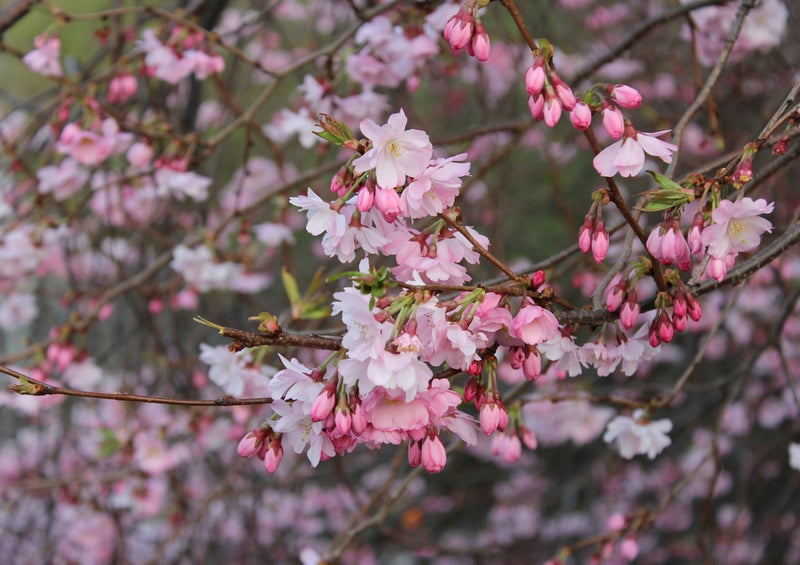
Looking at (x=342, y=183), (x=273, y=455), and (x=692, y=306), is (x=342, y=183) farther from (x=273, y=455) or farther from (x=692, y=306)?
(x=692, y=306)

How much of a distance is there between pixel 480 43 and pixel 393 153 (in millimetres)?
260

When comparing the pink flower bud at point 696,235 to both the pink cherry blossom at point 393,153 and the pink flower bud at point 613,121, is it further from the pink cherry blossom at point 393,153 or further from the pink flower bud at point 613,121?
the pink cherry blossom at point 393,153

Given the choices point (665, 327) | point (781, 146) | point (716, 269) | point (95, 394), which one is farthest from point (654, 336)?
point (95, 394)

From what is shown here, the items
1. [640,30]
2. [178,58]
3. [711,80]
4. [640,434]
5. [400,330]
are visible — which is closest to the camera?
[400,330]

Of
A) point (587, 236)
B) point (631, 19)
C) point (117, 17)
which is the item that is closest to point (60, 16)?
point (117, 17)

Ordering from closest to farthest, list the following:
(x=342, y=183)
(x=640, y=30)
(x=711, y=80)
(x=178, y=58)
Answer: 1. (x=342, y=183)
2. (x=711, y=80)
3. (x=640, y=30)
4. (x=178, y=58)

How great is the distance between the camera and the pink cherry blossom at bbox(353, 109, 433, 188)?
99 centimetres

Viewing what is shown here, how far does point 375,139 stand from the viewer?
3.27ft

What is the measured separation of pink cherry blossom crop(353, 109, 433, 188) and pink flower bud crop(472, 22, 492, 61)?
8.2 inches

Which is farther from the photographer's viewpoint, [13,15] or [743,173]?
[13,15]

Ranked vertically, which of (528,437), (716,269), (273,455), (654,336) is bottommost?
(528,437)

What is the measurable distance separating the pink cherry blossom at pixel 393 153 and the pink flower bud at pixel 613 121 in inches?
10.9

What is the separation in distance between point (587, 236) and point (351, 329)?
1.32 feet

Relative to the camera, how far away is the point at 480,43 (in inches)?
44.7
